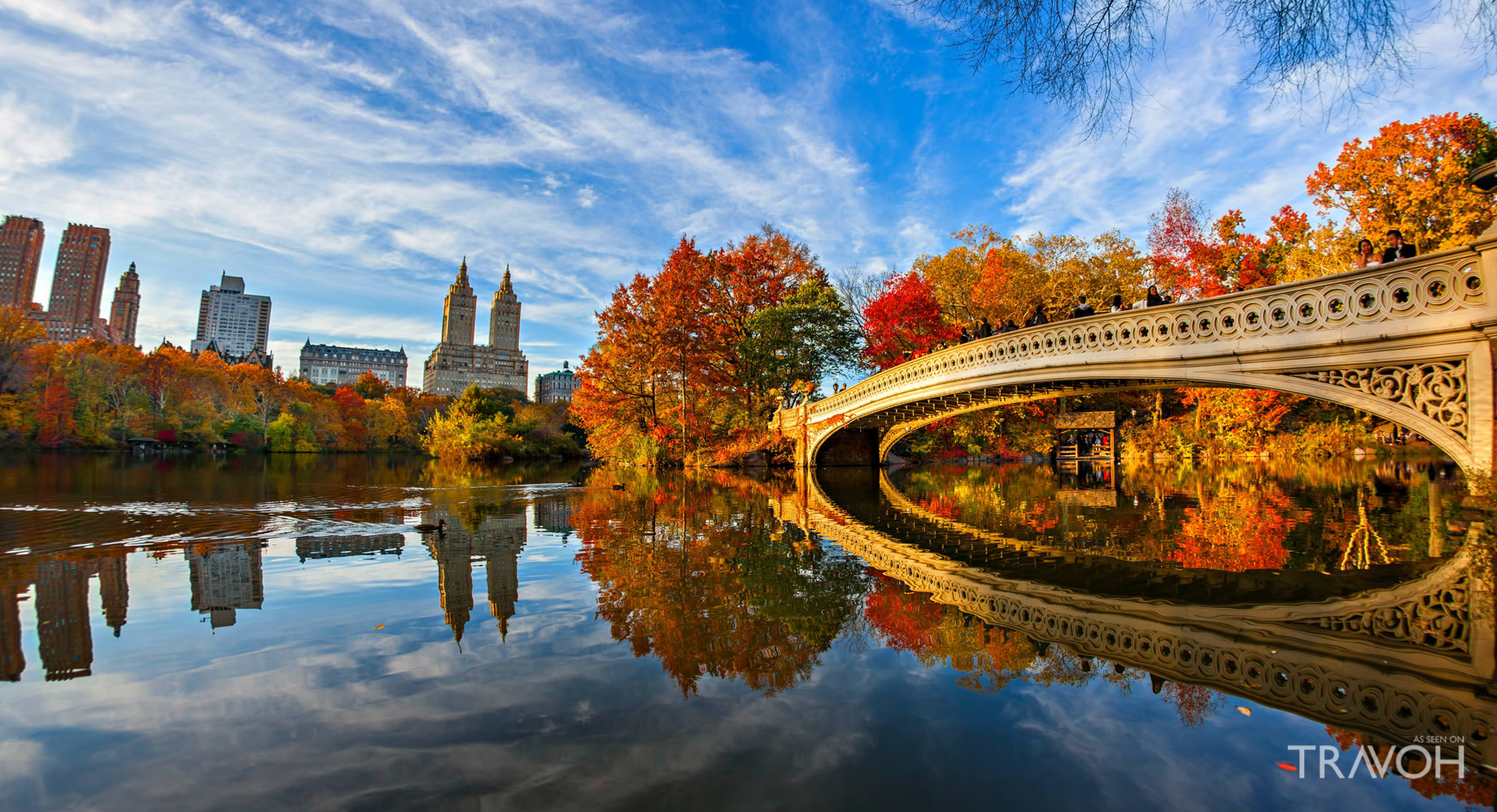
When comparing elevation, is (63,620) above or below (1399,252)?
below

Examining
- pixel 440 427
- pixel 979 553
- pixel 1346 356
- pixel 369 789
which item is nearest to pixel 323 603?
pixel 369 789

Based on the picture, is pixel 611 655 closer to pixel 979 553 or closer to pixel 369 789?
pixel 369 789

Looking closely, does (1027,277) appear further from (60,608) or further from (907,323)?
(60,608)

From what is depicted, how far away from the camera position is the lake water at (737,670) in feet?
6.93

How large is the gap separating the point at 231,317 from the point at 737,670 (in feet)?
757

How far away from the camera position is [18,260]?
413 ft

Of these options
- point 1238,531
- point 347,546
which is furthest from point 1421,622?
point 347,546

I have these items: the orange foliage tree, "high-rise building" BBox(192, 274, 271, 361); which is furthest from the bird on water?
"high-rise building" BBox(192, 274, 271, 361)

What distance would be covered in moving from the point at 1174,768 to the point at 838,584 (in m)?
2.92

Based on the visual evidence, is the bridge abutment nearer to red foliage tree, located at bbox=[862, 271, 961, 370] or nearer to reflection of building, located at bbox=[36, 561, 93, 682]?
red foliage tree, located at bbox=[862, 271, 961, 370]

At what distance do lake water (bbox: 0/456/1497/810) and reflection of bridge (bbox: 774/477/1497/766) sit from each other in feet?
0.08

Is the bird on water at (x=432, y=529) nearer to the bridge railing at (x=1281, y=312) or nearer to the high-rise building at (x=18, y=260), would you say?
the bridge railing at (x=1281, y=312)

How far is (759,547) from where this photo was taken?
667 cm

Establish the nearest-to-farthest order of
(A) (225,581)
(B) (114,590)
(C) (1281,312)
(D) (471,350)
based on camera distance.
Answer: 1. (B) (114,590)
2. (A) (225,581)
3. (C) (1281,312)
4. (D) (471,350)
